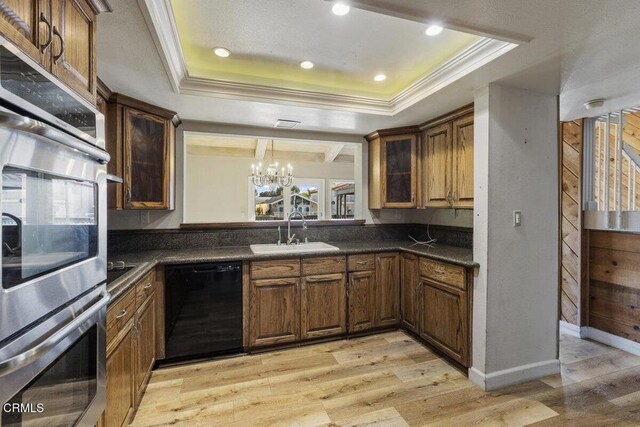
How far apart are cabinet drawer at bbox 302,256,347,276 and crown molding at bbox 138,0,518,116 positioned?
1393 millimetres

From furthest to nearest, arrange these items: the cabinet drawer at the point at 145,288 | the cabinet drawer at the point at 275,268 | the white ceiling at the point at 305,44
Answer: the cabinet drawer at the point at 275,268 → the cabinet drawer at the point at 145,288 → the white ceiling at the point at 305,44

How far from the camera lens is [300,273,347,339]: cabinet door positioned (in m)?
2.86

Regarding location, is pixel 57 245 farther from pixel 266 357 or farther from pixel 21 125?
pixel 266 357

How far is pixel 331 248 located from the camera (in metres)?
3.05

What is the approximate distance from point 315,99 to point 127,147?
156 cm

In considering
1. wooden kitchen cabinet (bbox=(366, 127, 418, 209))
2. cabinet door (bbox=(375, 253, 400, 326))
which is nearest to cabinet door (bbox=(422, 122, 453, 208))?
wooden kitchen cabinet (bbox=(366, 127, 418, 209))

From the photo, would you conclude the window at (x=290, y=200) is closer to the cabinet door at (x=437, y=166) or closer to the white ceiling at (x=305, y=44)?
the cabinet door at (x=437, y=166)

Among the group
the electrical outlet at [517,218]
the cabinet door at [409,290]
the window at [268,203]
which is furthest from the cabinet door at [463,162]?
the window at [268,203]

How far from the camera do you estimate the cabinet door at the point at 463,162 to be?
256 cm

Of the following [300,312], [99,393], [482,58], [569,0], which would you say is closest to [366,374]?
[300,312]

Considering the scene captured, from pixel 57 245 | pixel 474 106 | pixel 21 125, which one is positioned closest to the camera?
pixel 21 125

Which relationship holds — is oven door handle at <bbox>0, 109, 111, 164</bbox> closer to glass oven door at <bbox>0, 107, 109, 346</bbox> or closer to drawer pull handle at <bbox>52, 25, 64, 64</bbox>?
glass oven door at <bbox>0, 107, 109, 346</bbox>

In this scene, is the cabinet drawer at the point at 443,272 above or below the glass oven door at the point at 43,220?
below

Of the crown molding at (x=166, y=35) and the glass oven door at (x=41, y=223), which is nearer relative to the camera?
the glass oven door at (x=41, y=223)
